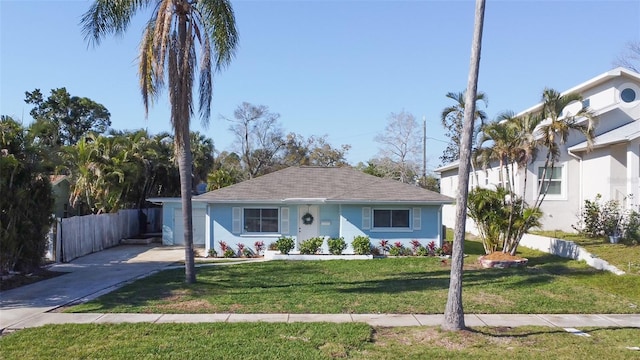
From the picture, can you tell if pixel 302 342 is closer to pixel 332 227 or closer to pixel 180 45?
pixel 180 45

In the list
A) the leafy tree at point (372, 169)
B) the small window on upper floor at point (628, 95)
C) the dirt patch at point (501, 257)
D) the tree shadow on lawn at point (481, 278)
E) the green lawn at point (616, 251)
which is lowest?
the tree shadow on lawn at point (481, 278)

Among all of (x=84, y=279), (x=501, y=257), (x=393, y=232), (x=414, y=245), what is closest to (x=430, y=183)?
(x=414, y=245)

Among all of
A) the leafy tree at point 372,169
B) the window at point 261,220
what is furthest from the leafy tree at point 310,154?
the window at point 261,220

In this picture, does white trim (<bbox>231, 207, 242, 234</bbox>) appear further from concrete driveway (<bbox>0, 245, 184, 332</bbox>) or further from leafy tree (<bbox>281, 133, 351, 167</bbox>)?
leafy tree (<bbox>281, 133, 351, 167</bbox>)

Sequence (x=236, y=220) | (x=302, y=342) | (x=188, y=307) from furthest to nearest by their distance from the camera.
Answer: (x=236, y=220) → (x=188, y=307) → (x=302, y=342)

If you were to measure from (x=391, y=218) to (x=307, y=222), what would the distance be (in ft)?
11.8

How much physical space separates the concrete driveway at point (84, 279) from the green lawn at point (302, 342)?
206 cm

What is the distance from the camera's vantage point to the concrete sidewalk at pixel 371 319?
9.31 meters

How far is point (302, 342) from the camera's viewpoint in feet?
26.0

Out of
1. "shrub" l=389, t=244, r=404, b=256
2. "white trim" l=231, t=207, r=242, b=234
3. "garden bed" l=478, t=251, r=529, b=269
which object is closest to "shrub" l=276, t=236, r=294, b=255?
"white trim" l=231, t=207, r=242, b=234

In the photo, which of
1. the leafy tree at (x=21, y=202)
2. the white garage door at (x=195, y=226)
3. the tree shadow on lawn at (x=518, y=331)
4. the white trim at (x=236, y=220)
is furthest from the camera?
the white garage door at (x=195, y=226)

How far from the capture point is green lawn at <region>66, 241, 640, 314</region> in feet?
34.5

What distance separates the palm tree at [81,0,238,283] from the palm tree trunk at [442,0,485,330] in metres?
7.24

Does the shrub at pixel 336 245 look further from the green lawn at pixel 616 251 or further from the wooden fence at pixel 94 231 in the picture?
the wooden fence at pixel 94 231
